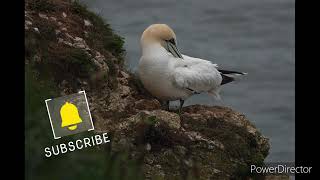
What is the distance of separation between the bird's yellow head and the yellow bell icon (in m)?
4.86

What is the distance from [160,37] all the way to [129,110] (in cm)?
191

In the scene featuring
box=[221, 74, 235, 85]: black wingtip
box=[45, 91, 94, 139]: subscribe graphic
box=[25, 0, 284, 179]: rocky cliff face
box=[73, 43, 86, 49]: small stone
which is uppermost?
box=[221, 74, 235, 85]: black wingtip

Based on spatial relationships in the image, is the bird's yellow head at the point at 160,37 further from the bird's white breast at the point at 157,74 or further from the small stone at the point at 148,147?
the small stone at the point at 148,147

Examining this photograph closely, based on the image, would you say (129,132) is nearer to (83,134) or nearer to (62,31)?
(62,31)

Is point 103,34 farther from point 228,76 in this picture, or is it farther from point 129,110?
point 228,76

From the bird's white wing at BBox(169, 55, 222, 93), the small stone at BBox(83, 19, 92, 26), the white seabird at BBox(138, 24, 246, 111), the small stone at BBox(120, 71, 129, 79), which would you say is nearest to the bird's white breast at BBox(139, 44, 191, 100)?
the white seabird at BBox(138, 24, 246, 111)

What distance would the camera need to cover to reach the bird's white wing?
9.83 m

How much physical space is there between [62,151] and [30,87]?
15.5 inches

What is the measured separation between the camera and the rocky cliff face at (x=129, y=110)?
767 cm

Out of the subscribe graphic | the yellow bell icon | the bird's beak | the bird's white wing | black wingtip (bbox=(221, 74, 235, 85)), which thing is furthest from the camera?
black wingtip (bbox=(221, 74, 235, 85))

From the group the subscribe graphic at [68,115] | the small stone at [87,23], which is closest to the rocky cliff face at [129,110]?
the small stone at [87,23]

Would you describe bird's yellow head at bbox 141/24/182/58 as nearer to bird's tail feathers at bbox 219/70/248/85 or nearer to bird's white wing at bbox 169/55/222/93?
bird's white wing at bbox 169/55/222/93

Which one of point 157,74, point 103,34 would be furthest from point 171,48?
point 103,34

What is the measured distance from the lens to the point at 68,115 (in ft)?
15.9
